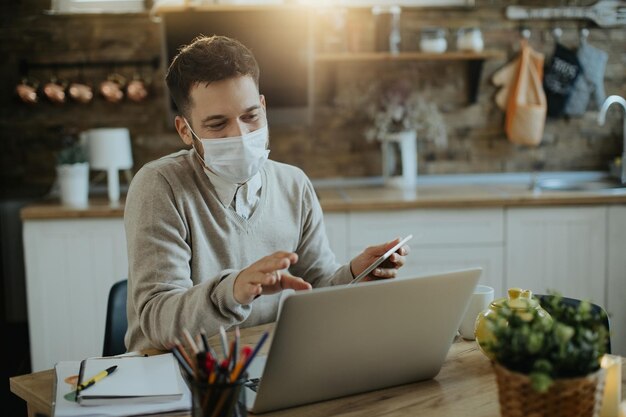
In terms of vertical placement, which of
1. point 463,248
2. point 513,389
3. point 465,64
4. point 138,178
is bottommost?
point 463,248

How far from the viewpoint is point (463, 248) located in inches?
135

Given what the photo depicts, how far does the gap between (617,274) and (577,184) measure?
1.96 feet

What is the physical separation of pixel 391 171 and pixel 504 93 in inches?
27.1

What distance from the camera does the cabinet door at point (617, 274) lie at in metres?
3.45

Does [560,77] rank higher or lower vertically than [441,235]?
higher

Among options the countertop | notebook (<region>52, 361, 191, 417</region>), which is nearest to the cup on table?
notebook (<region>52, 361, 191, 417</region>)

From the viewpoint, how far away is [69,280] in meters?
3.30

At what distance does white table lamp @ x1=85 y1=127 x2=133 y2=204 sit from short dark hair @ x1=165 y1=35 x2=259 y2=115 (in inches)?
67.7

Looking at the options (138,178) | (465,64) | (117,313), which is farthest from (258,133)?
(465,64)

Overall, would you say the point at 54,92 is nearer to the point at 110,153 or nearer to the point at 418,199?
the point at 110,153

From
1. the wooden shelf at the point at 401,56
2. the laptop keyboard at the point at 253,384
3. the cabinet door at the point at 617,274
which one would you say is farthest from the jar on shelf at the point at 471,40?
the laptop keyboard at the point at 253,384

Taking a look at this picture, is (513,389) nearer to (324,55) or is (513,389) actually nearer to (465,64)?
(324,55)

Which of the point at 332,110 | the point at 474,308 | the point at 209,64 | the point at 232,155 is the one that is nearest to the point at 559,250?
the point at 332,110

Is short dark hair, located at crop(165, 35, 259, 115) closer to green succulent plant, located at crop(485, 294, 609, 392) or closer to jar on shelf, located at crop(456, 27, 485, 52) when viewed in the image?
green succulent plant, located at crop(485, 294, 609, 392)
